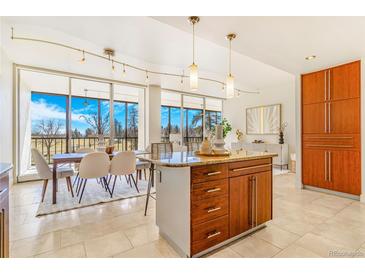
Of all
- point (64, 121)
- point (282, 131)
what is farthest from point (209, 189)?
point (282, 131)

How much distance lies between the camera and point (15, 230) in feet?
7.04

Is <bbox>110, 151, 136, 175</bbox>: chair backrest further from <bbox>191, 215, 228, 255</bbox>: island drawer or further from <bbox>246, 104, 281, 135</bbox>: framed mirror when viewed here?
<bbox>246, 104, 281, 135</bbox>: framed mirror

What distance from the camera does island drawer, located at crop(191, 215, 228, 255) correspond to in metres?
1.60

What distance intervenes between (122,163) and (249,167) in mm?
2234

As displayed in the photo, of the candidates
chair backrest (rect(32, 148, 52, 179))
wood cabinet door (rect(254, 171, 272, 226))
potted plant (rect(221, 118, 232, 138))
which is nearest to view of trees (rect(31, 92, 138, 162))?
chair backrest (rect(32, 148, 52, 179))

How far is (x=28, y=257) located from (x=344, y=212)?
379cm

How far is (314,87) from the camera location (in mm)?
3654

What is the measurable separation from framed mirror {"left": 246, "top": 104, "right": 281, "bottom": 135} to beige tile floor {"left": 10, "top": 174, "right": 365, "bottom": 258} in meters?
3.46

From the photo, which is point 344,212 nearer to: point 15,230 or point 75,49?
point 15,230

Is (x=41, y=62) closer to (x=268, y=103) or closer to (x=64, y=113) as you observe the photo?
(x=64, y=113)

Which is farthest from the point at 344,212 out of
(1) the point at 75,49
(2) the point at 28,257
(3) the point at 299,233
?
(1) the point at 75,49

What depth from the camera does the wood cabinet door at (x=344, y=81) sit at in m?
3.10
